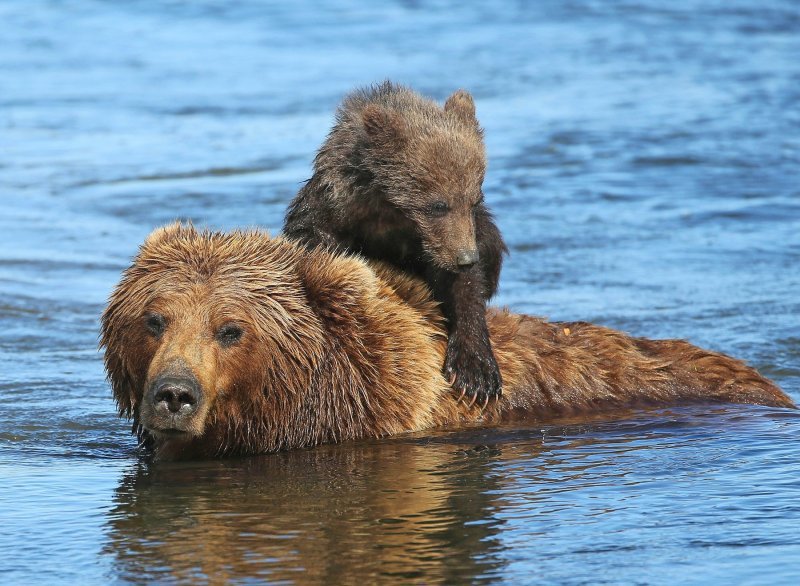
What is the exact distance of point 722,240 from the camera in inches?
651

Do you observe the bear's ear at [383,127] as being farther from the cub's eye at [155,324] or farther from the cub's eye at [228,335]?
the cub's eye at [155,324]

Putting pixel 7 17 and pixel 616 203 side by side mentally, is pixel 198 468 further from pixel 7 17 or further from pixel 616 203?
pixel 7 17

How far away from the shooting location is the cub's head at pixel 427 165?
905cm

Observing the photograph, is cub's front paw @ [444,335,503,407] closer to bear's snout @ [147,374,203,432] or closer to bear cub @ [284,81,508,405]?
bear cub @ [284,81,508,405]

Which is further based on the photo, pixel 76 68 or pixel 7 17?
pixel 7 17

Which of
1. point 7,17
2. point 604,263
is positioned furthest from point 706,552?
point 7,17

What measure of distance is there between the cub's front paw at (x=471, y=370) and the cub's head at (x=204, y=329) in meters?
0.94

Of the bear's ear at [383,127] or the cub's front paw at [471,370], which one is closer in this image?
the cub's front paw at [471,370]

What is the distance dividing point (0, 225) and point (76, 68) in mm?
12447

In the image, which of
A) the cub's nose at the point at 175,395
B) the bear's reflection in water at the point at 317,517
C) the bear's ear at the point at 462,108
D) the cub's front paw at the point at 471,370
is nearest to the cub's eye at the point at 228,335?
the cub's nose at the point at 175,395

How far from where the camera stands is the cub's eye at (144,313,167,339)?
7.80 metres

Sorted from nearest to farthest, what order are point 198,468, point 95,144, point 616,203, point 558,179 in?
1. point 198,468
2. point 616,203
3. point 558,179
4. point 95,144

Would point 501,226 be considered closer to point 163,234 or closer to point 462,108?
point 462,108

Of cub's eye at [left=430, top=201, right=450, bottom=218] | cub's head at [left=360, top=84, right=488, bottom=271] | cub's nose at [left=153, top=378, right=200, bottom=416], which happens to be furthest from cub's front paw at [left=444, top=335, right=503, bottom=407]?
cub's nose at [left=153, top=378, right=200, bottom=416]
